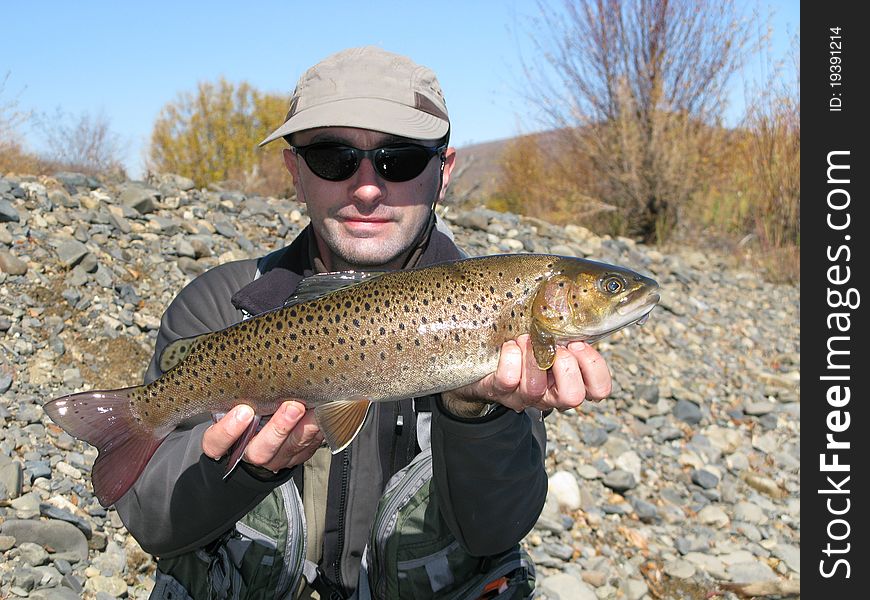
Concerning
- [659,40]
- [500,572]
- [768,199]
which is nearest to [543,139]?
[659,40]

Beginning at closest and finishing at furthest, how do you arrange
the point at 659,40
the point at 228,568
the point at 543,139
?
1. the point at 228,568
2. the point at 659,40
3. the point at 543,139

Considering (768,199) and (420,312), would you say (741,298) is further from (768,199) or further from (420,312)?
(420,312)

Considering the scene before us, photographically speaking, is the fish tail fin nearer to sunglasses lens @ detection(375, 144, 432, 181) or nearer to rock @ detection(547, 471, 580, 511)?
sunglasses lens @ detection(375, 144, 432, 181)

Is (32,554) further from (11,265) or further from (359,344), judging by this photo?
(11,265)

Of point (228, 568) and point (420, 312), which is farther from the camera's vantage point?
point (228, 568)

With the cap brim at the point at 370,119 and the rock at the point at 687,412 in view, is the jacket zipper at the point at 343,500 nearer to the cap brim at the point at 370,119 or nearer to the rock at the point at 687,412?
the cap brim at the point at 370,119

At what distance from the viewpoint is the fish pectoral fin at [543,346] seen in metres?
2.68

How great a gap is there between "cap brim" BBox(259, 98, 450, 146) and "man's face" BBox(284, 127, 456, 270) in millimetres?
83

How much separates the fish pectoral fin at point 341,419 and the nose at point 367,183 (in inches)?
39.7

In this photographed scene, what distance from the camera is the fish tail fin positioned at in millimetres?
2920

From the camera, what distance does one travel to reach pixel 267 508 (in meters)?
3.34

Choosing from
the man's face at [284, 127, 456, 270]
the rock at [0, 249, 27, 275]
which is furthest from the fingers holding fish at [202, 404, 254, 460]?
the rock at [0, 249, 27, 275]

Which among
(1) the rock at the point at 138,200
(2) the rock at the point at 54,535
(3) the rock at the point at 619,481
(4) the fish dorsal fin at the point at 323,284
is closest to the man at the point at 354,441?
(4) the fish dorsal fin at the point at 323,284

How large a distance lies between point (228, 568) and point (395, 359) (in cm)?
128
